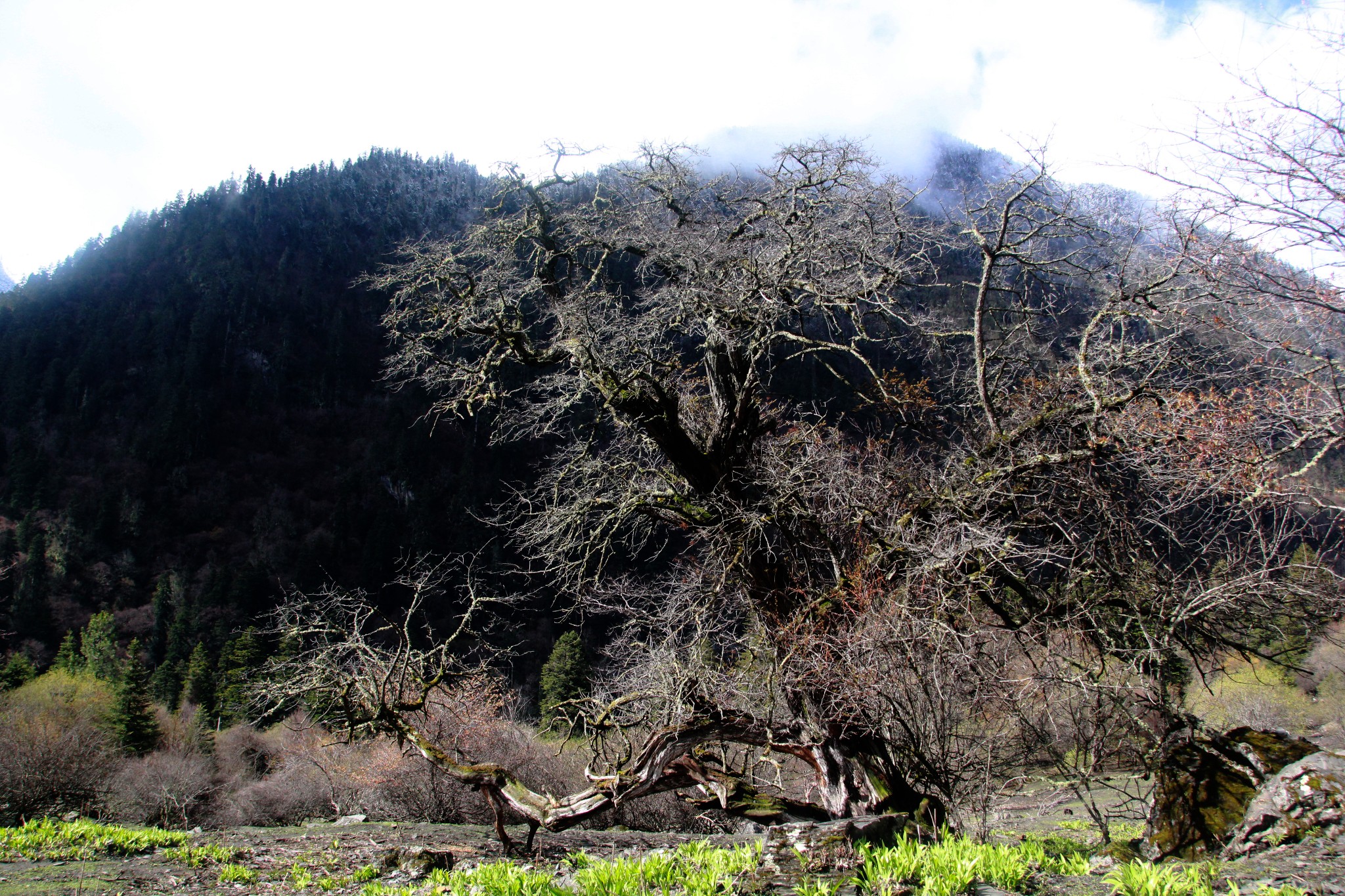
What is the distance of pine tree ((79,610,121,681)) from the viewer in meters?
47.1

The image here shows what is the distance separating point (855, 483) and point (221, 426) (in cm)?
11349

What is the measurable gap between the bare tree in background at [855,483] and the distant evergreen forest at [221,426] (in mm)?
52332

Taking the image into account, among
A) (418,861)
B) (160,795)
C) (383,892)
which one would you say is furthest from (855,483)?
(160,795)

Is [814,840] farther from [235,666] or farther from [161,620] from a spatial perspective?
[161,620]

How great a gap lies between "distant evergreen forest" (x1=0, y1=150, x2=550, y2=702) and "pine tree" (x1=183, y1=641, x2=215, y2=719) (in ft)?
15.8

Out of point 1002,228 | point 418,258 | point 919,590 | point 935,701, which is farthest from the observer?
point 418,258

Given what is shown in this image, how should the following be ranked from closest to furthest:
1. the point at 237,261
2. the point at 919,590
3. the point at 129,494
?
the point at 919,590, the point at 129,494, the point at 237,261

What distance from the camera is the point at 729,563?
8180 millimetres

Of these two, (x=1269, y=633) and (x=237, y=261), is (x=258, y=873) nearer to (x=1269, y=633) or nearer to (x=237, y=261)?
(x=1269, y=633)

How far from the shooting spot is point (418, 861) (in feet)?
28.8

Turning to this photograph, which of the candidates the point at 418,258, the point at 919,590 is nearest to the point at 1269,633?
the point at 919,590

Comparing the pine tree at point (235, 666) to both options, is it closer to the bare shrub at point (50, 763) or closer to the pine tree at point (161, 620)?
the bare shrub at point (50, 763)

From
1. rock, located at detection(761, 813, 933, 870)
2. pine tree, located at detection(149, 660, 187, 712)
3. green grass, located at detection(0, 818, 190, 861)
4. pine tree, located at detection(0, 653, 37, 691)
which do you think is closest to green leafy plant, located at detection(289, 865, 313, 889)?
green grass, located at detection(0, 818, 190, 861)

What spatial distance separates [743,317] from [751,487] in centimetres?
202
